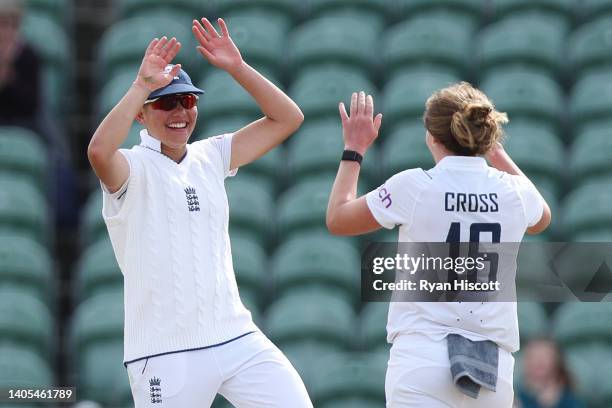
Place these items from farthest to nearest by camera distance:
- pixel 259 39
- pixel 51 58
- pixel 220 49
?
pixel 51 58 → pixel 259 39 → pixel 220 49

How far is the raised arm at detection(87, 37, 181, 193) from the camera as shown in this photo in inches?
202

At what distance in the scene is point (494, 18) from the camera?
36.9ft

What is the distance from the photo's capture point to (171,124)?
543 centimetres

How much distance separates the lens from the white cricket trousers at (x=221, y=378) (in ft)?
17.0

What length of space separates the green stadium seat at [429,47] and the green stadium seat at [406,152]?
2.71ft

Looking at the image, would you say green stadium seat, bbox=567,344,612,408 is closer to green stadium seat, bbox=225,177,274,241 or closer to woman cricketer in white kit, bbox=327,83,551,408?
green stadium seat, bbox=225,177,274,241

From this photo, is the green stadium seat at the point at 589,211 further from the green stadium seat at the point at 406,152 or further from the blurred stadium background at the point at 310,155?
the green stadium seat at the point at 406,152

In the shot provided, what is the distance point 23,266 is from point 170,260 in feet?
13.6

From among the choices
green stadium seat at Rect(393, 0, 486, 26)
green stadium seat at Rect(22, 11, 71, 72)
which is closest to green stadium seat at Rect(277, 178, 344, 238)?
green stadium seat at Rect(393, 0, 486, 26)

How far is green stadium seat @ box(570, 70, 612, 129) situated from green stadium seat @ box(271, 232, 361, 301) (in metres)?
2.04

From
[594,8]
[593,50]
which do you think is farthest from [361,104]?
[594,8]

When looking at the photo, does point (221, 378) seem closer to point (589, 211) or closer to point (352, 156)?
point (352, 156)

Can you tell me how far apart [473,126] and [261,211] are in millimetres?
4485

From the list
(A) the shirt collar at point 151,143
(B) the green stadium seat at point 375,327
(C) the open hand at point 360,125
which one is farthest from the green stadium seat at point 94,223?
(C) the open hand at point 360,125
